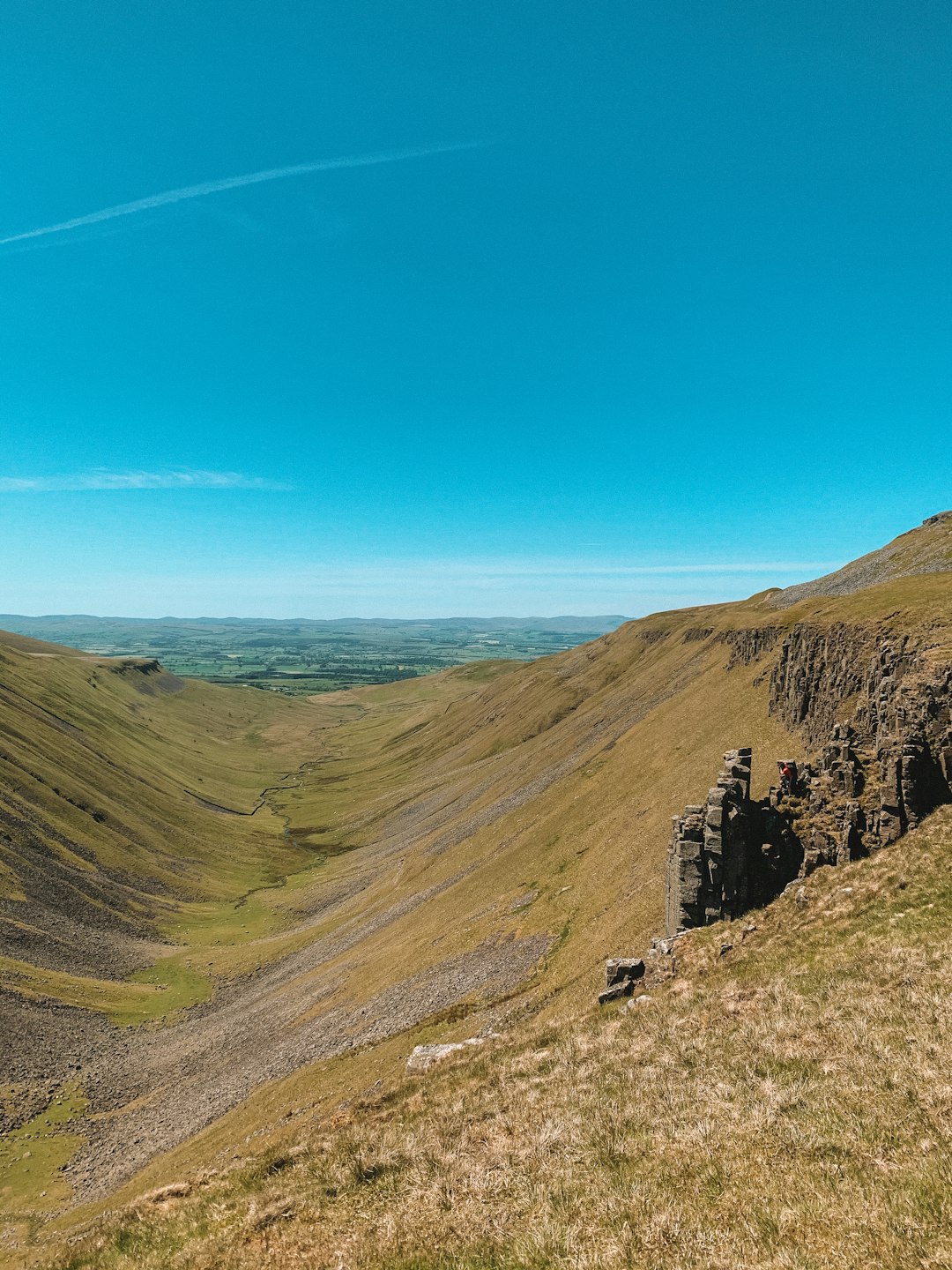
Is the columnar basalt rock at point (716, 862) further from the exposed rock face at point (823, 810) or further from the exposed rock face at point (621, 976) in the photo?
the exposed rock face at point (621, 976)

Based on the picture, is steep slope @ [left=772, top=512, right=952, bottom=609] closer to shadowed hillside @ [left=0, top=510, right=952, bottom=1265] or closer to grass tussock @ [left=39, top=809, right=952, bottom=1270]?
shadowed hillside @ [left=0, top=510, right=952, bottom=1265]

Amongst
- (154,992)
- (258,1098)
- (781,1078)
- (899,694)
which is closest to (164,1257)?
(781,1078)

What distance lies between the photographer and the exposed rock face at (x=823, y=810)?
102 feet

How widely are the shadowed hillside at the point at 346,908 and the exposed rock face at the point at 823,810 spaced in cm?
137

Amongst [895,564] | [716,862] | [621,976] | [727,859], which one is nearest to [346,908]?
[621,976]

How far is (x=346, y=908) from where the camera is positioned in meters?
110

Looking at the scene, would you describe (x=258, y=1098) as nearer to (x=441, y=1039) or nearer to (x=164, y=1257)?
(x=441, y=1039)

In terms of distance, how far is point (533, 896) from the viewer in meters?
64.2

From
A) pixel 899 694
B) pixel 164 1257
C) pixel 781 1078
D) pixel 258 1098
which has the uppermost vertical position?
pixel 899 694

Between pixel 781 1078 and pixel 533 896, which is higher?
pixel 781 1078

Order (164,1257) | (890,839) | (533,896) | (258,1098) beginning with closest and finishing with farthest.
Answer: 1. (164,1257)
2. (890,839)
3. (258,1098)
4. (533,896)

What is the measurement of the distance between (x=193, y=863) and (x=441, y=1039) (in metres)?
124

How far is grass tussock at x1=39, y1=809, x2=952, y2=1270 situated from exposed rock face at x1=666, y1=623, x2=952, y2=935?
2.23 m

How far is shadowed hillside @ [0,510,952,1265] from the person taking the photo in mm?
46938
